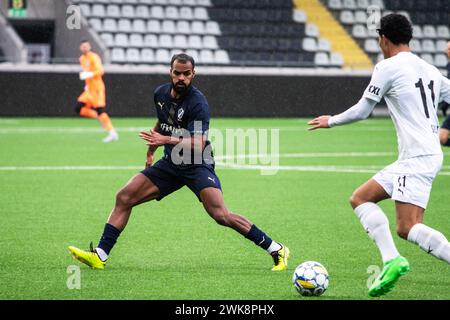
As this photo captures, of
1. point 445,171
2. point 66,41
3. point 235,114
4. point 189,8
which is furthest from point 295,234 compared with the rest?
point 189,8

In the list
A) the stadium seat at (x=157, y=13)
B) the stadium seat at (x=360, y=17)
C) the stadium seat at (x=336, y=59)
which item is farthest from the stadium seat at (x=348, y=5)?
the stadium seat at (x=157, y=13)

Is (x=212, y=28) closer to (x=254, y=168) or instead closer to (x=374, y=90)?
(x=254, y=168)

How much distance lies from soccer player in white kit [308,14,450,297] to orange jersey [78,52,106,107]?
16287 mm

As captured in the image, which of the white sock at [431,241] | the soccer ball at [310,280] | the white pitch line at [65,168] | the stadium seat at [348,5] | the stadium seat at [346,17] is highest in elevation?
the stadium seat at [348,5]

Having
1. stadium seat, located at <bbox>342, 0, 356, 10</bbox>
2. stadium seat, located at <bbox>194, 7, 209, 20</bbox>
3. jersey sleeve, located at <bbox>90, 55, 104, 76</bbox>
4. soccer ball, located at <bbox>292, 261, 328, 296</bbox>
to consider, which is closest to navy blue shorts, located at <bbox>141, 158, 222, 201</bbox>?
soccer ball, located at <bbox>292, 261, 328, 296</bbox>

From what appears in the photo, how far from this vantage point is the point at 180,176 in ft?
26.9

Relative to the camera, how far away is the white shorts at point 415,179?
6785 millimetres

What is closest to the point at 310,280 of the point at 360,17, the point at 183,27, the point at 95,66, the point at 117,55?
the point at 95,66

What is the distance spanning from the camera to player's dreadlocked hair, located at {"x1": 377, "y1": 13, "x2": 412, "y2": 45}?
6.83 m

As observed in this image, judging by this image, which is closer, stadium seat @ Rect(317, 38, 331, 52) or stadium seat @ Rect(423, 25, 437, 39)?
stadium seat @ Rect(317, 38, 331, 52)

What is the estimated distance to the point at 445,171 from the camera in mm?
16625

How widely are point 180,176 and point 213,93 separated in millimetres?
22201

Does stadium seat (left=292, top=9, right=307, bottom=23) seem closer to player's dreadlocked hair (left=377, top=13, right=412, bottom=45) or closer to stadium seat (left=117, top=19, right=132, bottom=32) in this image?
stadium seat (left=117, top=19, right=132, bottom=32)

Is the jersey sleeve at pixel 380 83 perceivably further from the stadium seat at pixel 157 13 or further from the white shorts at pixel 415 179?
the stadium seat at pixel 157 13
